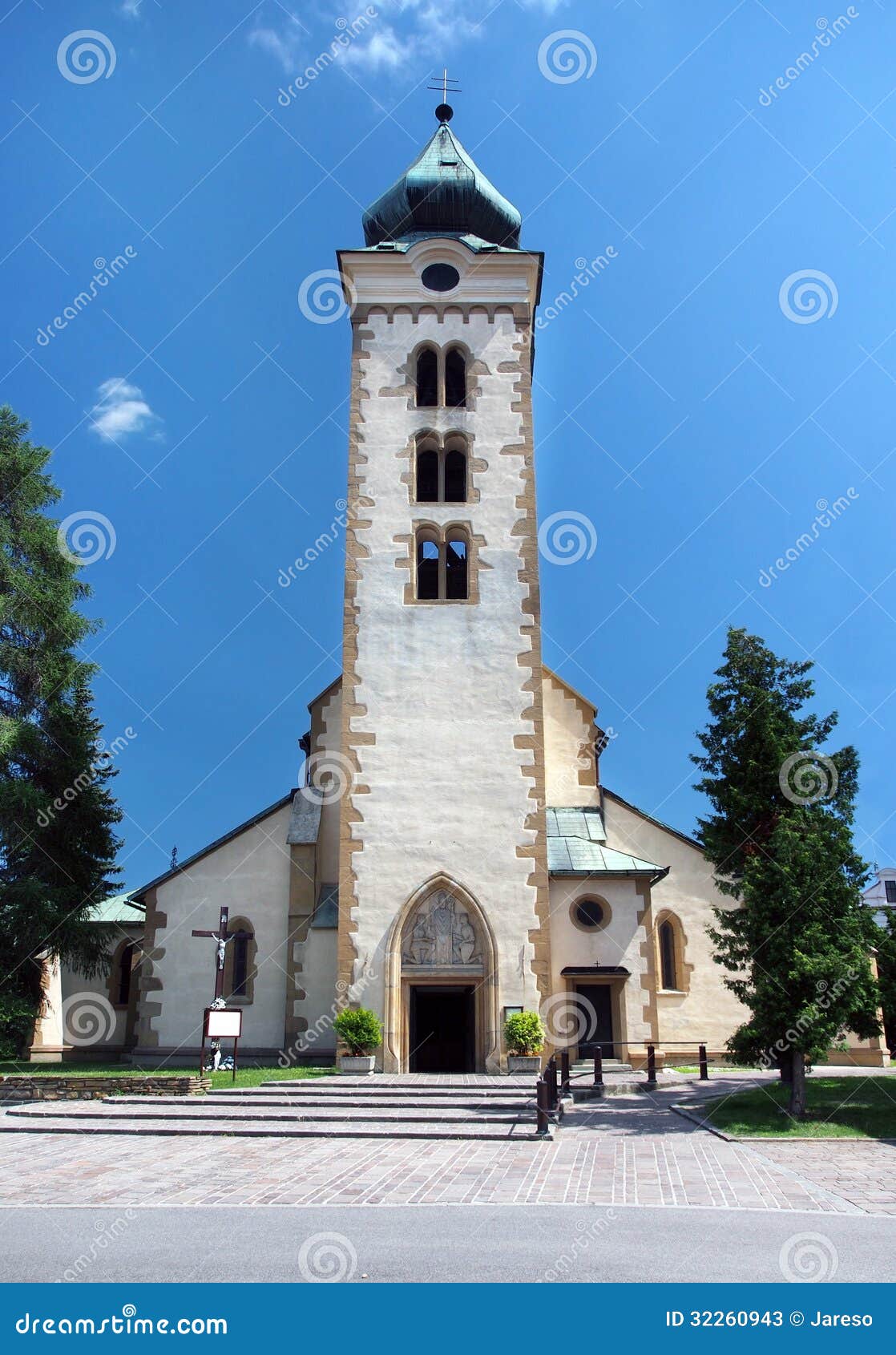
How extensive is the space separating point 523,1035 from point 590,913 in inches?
175

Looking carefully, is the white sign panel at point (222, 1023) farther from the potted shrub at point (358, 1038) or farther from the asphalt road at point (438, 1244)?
the asphalt road at point (438, 1244)

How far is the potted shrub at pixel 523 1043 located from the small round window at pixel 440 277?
788 inches

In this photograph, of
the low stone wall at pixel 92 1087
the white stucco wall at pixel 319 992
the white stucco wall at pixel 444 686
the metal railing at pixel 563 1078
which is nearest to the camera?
the metal railing at pixel 563 1078

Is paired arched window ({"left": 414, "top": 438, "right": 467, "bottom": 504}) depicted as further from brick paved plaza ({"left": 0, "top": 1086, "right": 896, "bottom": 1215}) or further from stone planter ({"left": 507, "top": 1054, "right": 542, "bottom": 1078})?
brick paved plaza ({"left": 0, "top": 1086, "right": 896, "bottom": 1215})

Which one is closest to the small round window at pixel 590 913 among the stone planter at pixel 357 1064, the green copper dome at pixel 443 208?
the stone planter at pixel 357 1064

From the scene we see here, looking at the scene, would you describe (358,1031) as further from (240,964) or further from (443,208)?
(443,208)

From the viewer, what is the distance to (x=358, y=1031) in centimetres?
2188

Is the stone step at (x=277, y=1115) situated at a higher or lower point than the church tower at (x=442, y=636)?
lower

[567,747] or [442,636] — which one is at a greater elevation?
[442,636]

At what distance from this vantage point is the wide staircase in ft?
52.0

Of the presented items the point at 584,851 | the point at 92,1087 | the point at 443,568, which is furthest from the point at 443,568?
the point at 92,1087

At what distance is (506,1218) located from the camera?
9289mm

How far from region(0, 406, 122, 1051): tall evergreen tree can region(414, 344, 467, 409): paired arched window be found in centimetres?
1116

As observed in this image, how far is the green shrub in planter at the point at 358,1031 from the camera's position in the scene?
2188 cm
